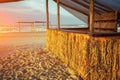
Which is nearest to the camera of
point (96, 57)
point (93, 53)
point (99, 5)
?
point (96, 57)

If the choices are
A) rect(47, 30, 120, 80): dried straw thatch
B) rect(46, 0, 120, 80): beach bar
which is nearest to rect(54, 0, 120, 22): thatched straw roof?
rect(46, 0, 120, 80): beach bar

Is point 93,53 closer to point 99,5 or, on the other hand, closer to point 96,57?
point 96,57

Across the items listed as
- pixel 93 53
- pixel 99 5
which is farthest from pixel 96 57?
pixel 99 5

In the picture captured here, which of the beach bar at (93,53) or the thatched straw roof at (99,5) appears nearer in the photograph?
the beach bar at (93,53)

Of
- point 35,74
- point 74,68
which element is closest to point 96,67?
point 74,68

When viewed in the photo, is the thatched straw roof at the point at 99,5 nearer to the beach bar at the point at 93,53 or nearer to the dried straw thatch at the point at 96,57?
the beach bar at the point at 93,53

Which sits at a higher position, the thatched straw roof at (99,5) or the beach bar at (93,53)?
the thatched straw roof at (99,5)

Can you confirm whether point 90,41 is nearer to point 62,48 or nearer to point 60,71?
point 60,71

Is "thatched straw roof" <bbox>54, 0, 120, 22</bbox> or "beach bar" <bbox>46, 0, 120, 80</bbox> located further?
"thatched straw roof" <bbox>54, 0, 120, 22</bbox>

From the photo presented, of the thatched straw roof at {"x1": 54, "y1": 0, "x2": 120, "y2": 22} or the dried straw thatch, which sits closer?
the dried straw thatch

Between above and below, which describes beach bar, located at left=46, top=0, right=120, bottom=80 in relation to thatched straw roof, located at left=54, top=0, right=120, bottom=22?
below

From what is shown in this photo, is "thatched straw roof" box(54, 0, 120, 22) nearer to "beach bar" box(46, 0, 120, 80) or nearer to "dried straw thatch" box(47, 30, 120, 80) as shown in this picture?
"beach bar" box(46, 0, 120, 80)

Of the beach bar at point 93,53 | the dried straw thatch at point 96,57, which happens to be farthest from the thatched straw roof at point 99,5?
the dried straw thatch at point 96,57

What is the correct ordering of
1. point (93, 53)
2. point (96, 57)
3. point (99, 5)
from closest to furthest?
point (96, 57)
point (93, 53)
point (99, 5)
